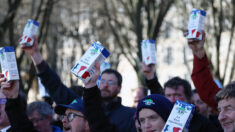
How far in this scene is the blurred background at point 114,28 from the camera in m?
11.8

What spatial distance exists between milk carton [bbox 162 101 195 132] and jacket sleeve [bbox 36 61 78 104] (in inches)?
104

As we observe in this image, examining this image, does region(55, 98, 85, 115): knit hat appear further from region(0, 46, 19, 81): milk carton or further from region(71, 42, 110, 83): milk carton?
region(71, 42, 110, 83): milk carton

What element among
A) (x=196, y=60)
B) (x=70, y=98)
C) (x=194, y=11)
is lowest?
(x=70, y=98)

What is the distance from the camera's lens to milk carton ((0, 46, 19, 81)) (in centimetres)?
498

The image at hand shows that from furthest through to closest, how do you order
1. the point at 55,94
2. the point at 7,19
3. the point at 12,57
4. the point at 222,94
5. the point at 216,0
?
the point at 216,0
the point at 7,19
the point at 55,94
the point at 12,57
the point at 222,94

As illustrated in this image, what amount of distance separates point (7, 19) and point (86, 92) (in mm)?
6402

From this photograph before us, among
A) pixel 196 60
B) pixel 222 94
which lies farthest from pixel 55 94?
pixel 222 94

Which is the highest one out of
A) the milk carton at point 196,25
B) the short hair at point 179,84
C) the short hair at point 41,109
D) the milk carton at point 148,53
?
the milk carton at point 196,25

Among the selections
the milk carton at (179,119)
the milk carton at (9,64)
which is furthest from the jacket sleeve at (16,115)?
the milk carton at (179,119)

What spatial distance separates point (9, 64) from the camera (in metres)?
5.05

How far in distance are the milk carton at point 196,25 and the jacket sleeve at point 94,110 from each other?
5.81 ft

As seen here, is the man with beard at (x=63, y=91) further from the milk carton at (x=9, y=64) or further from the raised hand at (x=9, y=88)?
the raised hand at (x=9, y=88)

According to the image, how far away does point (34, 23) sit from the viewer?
249 inches

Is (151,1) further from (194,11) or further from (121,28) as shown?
(194,11)
